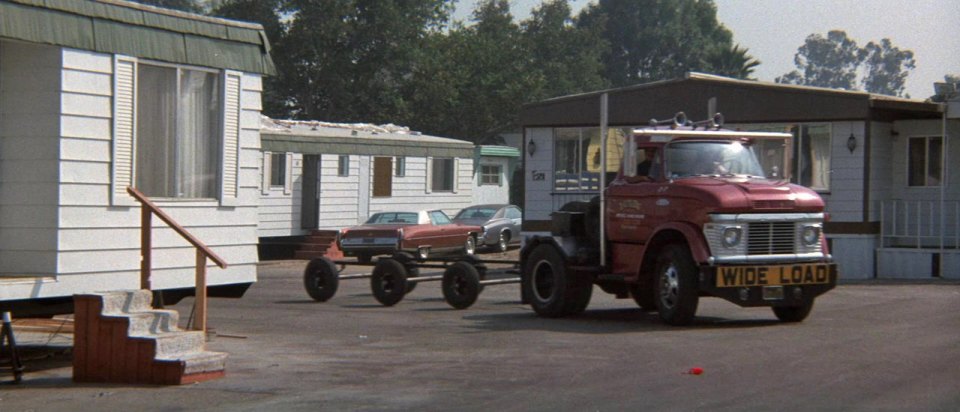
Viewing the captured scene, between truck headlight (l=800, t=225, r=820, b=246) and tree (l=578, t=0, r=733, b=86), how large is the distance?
6431cm

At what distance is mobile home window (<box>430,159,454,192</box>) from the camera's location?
3712 centimetres

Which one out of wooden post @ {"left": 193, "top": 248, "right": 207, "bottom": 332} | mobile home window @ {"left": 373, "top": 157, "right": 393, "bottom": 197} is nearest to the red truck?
wooden post @ {"left": 193, "top": 248, "right": 207, "bottom": 332}

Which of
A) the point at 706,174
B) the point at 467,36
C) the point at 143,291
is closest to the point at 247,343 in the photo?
the point at 143,291

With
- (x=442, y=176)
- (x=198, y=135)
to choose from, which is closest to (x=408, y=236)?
(x=442, y=176)

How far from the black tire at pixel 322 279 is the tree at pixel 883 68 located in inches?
2856

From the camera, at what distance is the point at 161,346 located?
10664mm

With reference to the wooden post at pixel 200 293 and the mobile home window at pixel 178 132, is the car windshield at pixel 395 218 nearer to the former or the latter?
the mobile home window at pixel 178 132

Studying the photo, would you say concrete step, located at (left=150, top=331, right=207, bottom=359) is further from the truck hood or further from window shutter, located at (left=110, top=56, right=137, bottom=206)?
the truck hood

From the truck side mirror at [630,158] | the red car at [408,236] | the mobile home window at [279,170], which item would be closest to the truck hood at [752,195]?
the truck side mirror at [630,158]

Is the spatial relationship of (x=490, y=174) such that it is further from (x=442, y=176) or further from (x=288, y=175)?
(x=288, y=175)

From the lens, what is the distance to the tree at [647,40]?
79.2 metres

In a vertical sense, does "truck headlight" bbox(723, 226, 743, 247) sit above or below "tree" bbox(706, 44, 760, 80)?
below

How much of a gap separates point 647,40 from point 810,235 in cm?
6603

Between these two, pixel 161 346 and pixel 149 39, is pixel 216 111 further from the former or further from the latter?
pixel 161 346
